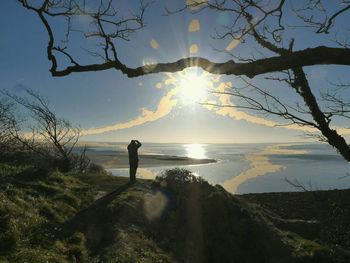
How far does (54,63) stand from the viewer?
6.13 m

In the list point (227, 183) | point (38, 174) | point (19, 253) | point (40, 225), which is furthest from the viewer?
point (227, 183)

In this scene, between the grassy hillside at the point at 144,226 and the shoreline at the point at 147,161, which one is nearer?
the grassy hillside at the point at 144,226

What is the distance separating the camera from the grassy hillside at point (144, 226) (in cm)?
1139

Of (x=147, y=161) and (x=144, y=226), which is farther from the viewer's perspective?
(x=147, y=161)

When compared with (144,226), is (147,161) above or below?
above

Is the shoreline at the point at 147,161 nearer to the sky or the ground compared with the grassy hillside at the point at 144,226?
nearer to the sky

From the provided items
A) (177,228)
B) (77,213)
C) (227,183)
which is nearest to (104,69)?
(77,213)

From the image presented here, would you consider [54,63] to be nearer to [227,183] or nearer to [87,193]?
[87,193]

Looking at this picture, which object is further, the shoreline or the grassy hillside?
the shoreline

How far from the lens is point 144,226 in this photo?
48.4ft

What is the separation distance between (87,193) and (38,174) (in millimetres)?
2372

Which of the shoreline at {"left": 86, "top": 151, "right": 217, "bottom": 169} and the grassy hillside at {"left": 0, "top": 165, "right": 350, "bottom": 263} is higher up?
the shoreline at {"left": 86, "top": 151, "right": 217, "bottom": 169}

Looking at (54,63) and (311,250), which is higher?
(54,63)

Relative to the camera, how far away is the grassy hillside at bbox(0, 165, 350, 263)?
37.4ft
